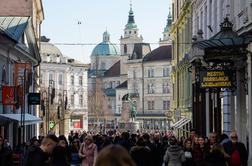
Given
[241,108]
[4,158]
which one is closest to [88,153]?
[4,158]

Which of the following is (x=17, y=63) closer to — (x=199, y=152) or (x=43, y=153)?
(x=199, y=152)

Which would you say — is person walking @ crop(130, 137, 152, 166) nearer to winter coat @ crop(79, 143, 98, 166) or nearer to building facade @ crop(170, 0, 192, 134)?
winter coat @ crop(79, 143, 98, 166)

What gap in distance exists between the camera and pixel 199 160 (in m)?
18.1

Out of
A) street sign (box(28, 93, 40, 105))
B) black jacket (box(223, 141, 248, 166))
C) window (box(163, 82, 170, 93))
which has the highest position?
window (box(163, 82, 170, 93))

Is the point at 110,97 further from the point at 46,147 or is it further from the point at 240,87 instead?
the point at 46,147

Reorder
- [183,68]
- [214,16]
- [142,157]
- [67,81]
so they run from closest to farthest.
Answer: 1. [142,157]
2. [214,16]
3. [183,68]
4. [67,81]

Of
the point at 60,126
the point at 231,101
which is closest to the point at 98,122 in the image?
the point at 60,126

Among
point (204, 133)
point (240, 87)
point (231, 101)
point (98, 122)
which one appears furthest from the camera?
point (98, 122)

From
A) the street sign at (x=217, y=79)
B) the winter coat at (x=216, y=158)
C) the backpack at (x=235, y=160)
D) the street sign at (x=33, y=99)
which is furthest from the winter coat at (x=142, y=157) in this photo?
the street sign at (x=33, y=99)

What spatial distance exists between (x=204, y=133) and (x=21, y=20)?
15012mm

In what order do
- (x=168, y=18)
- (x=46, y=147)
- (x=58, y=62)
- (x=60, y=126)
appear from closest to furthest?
(x=46, y=147) < (x=60, y=126) < (x=58, y=62) < (x=168, y=18)

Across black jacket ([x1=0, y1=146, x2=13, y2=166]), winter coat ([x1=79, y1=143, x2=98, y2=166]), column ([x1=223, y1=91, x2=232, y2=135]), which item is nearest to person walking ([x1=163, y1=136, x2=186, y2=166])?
winter coat ([x1=79, y1=143, x2=98, y2=166])

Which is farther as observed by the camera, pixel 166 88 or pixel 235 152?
pixel 166 88

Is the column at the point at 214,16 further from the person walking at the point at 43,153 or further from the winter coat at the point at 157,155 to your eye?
the person walking at the point at 43,153
